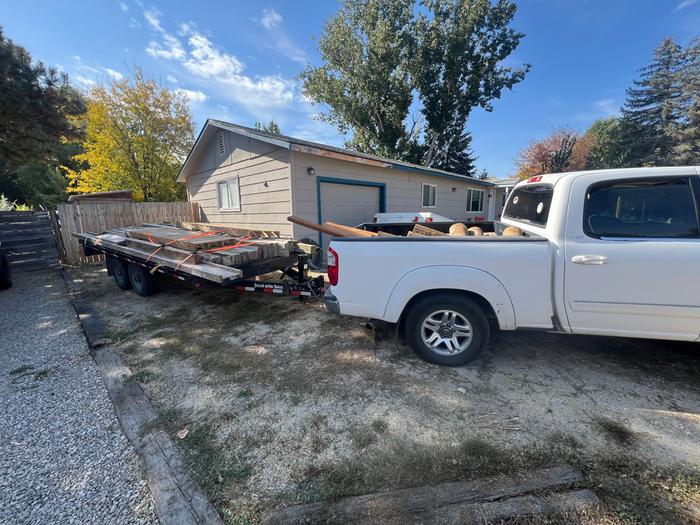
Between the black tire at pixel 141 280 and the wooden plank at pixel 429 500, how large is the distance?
5.43m

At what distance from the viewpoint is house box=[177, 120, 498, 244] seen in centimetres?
740

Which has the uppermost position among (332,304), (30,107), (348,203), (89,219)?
(30,107)

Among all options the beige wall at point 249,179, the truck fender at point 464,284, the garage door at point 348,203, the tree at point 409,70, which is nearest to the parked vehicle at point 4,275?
the beige wall at point 249,179

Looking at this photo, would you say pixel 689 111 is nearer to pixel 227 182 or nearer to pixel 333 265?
pixel 227 182

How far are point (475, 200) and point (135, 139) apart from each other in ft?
58.1

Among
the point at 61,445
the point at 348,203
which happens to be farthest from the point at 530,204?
the point at 348,203

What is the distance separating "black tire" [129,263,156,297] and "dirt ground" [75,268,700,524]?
1920 mm

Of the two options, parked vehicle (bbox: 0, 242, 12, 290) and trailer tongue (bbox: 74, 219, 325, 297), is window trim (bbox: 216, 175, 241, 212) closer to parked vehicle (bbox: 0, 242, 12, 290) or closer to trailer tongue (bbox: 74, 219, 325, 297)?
trailer tongue (bbox: 74, 219, 325, 297)

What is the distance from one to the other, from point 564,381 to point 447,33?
71.7ft

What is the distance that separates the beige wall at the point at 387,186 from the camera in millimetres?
7379

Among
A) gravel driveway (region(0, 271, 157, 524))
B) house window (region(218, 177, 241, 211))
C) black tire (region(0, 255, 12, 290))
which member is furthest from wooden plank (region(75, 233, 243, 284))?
house window (region(218, 177, 241, 211))

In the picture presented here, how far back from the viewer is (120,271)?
6.21m

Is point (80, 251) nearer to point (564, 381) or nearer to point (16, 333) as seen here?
point (16, 333)

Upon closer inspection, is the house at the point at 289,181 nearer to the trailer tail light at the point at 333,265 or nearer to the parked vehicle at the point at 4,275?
the trailer tail light at the point at 333,265
